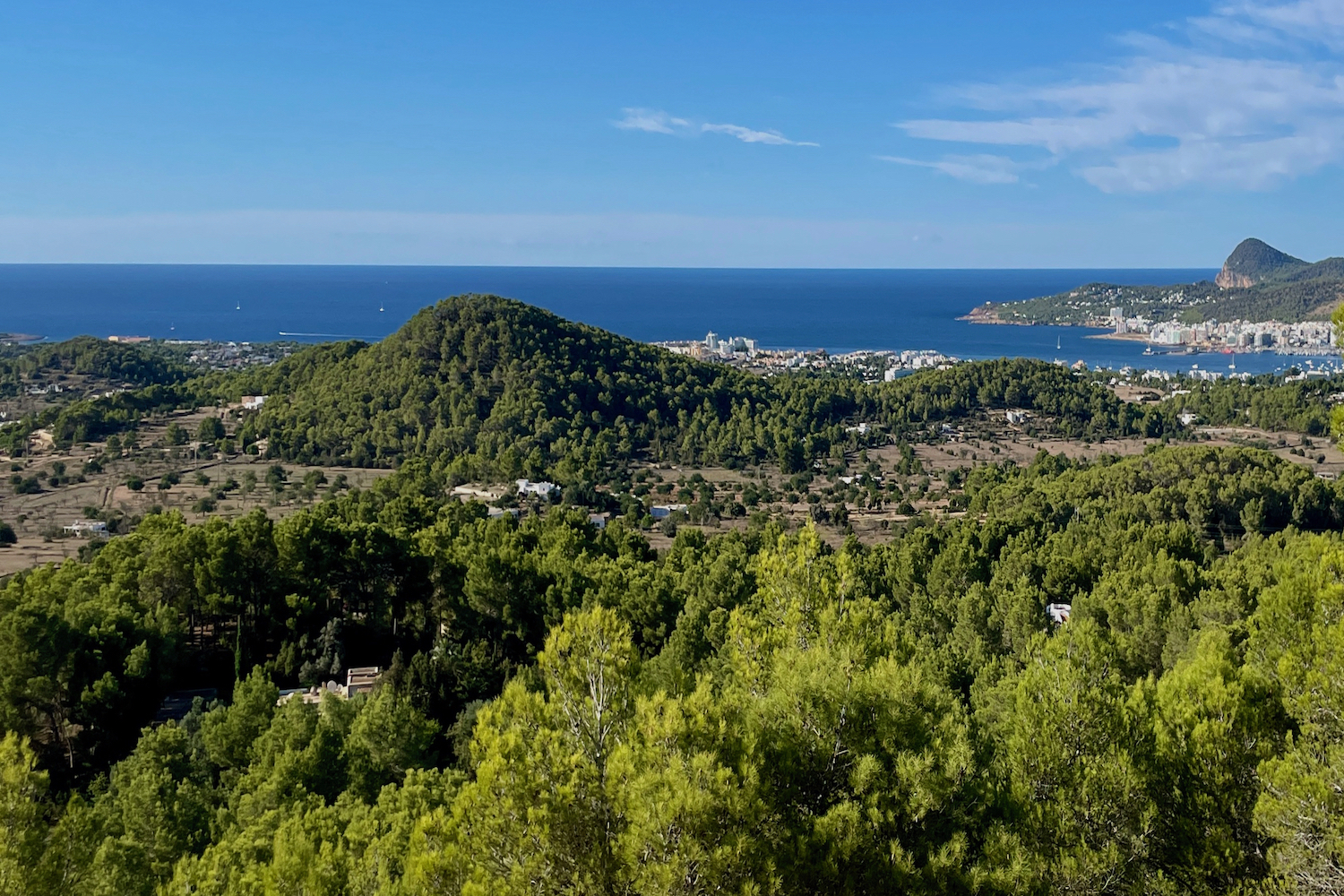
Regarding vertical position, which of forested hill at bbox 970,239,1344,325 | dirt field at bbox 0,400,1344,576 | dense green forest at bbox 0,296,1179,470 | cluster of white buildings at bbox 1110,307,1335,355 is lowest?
dirt field at bbox 0,400,1344,576

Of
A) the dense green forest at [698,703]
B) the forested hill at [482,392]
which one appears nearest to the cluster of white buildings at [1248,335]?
the forested hill at [482,392]

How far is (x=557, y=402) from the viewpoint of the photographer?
56.7m

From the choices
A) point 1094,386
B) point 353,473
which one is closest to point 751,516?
point 353,473

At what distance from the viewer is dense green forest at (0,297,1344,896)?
658 cm

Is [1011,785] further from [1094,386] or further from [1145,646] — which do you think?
[1094,386]

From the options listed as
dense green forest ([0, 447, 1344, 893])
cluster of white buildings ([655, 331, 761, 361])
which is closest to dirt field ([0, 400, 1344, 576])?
dense green forest ([0, 447, 1344, 893])

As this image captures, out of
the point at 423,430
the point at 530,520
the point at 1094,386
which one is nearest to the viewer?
the point at 530,520

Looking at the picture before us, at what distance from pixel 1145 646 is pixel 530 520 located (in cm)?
1846

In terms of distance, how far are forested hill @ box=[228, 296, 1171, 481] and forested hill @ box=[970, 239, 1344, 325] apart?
9752 centimetres

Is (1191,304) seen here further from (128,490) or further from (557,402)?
(128,490)

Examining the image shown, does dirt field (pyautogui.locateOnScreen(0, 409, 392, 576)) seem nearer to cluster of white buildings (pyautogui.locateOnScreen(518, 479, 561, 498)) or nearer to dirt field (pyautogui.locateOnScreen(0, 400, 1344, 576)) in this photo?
dirt field (pyautogui.locateOnScreen(0, 400, 1344, 576))

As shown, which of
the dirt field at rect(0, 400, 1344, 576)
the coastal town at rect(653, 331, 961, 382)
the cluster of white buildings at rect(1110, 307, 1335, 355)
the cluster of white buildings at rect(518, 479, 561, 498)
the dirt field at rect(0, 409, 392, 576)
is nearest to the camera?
the dirt field at rect(0, 409, 392, 576)

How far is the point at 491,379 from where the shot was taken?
5788 centimetres

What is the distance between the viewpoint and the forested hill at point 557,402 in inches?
2047
